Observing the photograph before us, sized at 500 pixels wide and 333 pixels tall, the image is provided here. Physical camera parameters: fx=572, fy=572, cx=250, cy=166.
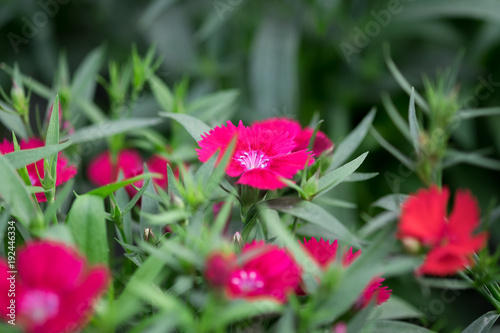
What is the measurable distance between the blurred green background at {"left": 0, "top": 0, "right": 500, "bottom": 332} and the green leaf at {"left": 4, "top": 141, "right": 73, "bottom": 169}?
2.29 feet

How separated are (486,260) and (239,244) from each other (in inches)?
8.6

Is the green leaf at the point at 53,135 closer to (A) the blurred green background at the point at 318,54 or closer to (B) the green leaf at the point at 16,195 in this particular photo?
(B) the green leaf at the point at 16,195

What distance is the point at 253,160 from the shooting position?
1.72 feet

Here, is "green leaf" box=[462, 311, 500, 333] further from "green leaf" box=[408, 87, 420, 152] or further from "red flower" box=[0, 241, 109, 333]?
"red flower" box=[0, 241, 109, 333]

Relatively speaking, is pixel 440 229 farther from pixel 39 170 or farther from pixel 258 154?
pixel 39 170

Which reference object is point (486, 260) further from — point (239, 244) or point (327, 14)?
point (327, 14)

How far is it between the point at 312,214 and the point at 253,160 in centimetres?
7

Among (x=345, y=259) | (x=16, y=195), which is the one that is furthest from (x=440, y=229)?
(x=16, y=195)

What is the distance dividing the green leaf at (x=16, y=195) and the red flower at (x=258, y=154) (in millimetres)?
149

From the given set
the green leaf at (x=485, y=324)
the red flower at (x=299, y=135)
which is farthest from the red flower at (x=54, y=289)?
the green leaf at (x=485, y=324)

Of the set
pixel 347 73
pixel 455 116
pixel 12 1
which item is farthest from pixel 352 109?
pixel 12 1

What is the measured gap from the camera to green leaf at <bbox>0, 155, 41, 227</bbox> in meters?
0.45

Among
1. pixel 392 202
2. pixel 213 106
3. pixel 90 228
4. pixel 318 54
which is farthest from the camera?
pixel 318 54

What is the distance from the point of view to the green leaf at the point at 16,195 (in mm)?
447
